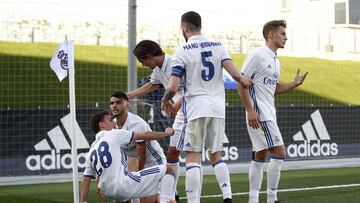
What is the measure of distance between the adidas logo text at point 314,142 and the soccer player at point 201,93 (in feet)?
41.0

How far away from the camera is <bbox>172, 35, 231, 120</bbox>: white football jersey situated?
7902mm

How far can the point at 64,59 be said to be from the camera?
870 centimetres

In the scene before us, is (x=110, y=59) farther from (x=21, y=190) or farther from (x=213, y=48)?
(x=213, y=48)

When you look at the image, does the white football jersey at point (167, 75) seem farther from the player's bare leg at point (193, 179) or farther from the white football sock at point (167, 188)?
the player's bare leg at point (193, 179)

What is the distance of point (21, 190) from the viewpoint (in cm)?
1253

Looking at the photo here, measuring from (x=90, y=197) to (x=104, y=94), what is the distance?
51.0 ft

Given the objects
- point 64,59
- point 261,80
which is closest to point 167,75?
point 261,80

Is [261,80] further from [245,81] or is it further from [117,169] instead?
[117,169]

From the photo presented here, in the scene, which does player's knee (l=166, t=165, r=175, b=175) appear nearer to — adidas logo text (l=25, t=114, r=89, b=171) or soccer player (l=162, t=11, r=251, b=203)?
soccer player (l=162, t=11, r=251, b=203)

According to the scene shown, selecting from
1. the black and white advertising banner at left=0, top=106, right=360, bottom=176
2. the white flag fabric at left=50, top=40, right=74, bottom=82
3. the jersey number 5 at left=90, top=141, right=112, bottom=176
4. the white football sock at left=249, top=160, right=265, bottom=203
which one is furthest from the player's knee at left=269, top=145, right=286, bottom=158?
the black and white advertising banner at left=0, top=106, right=360, bottom=176

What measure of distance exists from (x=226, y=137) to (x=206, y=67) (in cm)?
1126

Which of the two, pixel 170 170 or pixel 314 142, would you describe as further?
pixel 314 142

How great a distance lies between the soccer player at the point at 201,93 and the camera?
7.89 m

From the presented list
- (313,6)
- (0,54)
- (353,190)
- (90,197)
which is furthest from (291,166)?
(313,6)
